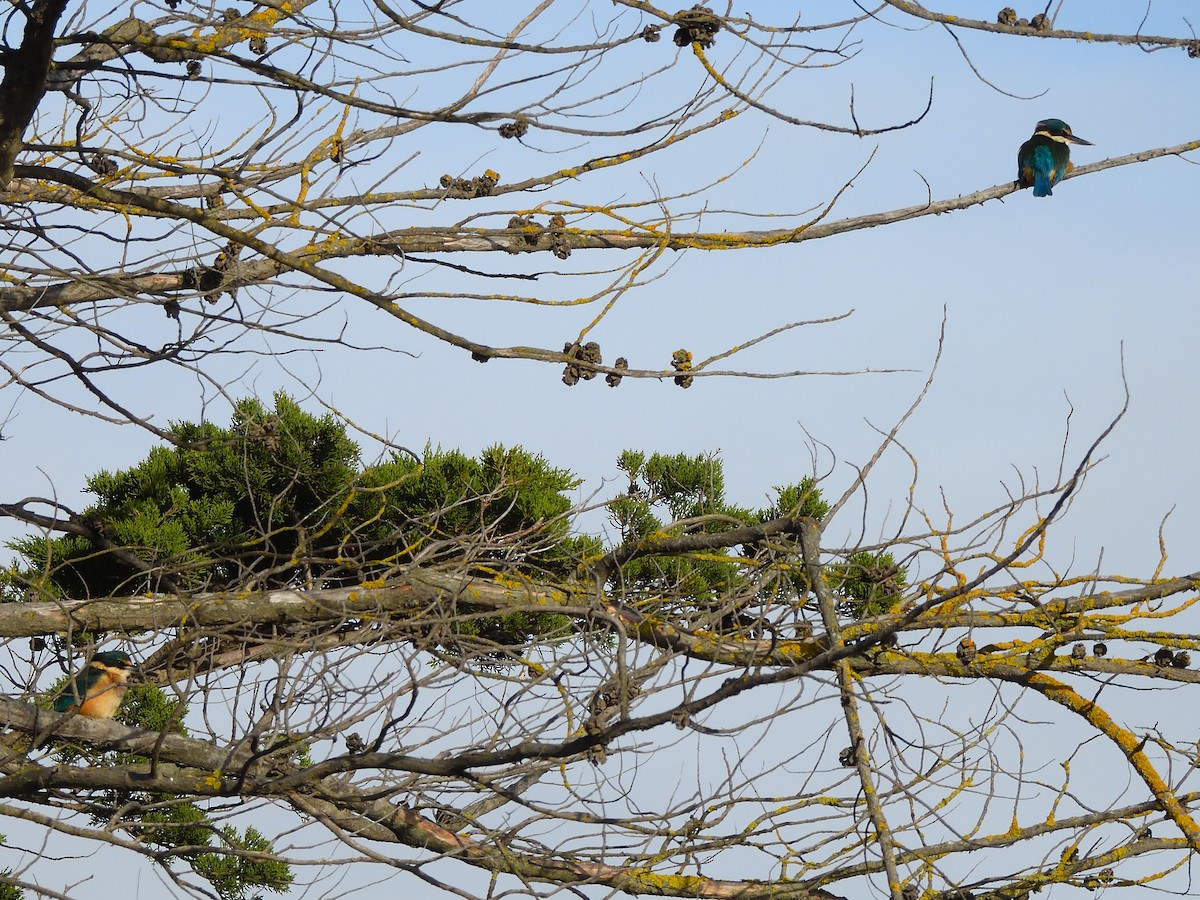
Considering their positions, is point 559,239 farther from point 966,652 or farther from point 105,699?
point 105,699

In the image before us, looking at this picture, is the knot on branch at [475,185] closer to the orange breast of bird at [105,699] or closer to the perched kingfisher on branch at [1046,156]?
the orange breast of bird at [105,699]

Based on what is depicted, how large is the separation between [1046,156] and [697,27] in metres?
5.14

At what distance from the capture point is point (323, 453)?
28.3 ft

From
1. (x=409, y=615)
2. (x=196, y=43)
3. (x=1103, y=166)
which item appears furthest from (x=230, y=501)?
(x=1103, y=166)

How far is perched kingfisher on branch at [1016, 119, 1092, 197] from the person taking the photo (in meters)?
8.39

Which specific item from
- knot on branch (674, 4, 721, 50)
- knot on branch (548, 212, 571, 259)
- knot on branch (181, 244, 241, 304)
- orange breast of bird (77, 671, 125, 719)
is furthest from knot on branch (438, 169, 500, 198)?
orange breast of bird (77, 671, 125, 719)

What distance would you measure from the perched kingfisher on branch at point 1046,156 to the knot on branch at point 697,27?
15.1 ft

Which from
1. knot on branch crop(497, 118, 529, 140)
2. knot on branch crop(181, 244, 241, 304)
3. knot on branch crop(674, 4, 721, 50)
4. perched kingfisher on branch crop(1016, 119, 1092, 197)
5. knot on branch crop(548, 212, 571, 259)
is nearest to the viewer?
knot on branch crop(674, 4, 721, 50)

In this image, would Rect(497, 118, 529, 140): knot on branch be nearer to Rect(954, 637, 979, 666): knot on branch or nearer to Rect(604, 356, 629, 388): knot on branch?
Rect(604, 356, 629, 388): knot on branch

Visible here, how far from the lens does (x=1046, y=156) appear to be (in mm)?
8414

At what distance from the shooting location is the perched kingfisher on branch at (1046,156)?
839 centimetres

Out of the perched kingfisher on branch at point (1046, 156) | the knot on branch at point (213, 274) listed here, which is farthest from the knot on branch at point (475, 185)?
the perched kingfisher on branch at point (1046, 156)

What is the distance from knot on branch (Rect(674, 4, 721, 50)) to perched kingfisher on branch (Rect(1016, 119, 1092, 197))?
460 cm

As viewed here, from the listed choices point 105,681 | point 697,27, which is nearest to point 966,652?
point 697,27
